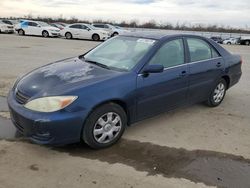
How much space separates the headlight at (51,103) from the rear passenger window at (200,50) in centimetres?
250

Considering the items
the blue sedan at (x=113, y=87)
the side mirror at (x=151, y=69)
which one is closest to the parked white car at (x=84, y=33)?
the blue sedan at (x=113, y=87)

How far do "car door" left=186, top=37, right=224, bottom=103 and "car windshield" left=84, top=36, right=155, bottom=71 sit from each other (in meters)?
0.91

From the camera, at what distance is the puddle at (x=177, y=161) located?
3553mm

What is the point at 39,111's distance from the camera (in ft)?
12.2

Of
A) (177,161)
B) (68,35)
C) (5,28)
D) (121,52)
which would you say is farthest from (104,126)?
(5,28)

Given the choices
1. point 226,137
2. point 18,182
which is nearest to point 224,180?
point 226,137

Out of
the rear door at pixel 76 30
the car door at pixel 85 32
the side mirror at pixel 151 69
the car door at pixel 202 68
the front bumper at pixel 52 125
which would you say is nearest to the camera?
the front bumper at pixel 52 125

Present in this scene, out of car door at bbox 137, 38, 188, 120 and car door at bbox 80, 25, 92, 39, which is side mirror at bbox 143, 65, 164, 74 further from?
car door at bbox 80, 25, 92, 39

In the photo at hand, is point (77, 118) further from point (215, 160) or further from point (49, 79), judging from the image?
point (215, 160)

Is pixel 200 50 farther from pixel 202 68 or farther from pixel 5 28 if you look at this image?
pixel 5 28

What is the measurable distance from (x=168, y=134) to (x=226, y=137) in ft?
2.82

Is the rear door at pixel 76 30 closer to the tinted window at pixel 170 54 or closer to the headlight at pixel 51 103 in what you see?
the tinted window at pixel 170 54

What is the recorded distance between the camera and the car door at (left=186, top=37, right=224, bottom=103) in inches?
209

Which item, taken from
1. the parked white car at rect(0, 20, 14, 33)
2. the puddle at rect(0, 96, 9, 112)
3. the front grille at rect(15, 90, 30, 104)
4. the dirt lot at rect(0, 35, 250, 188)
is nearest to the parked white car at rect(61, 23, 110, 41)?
the parked white car at rect(0, 20, 14, 33)
